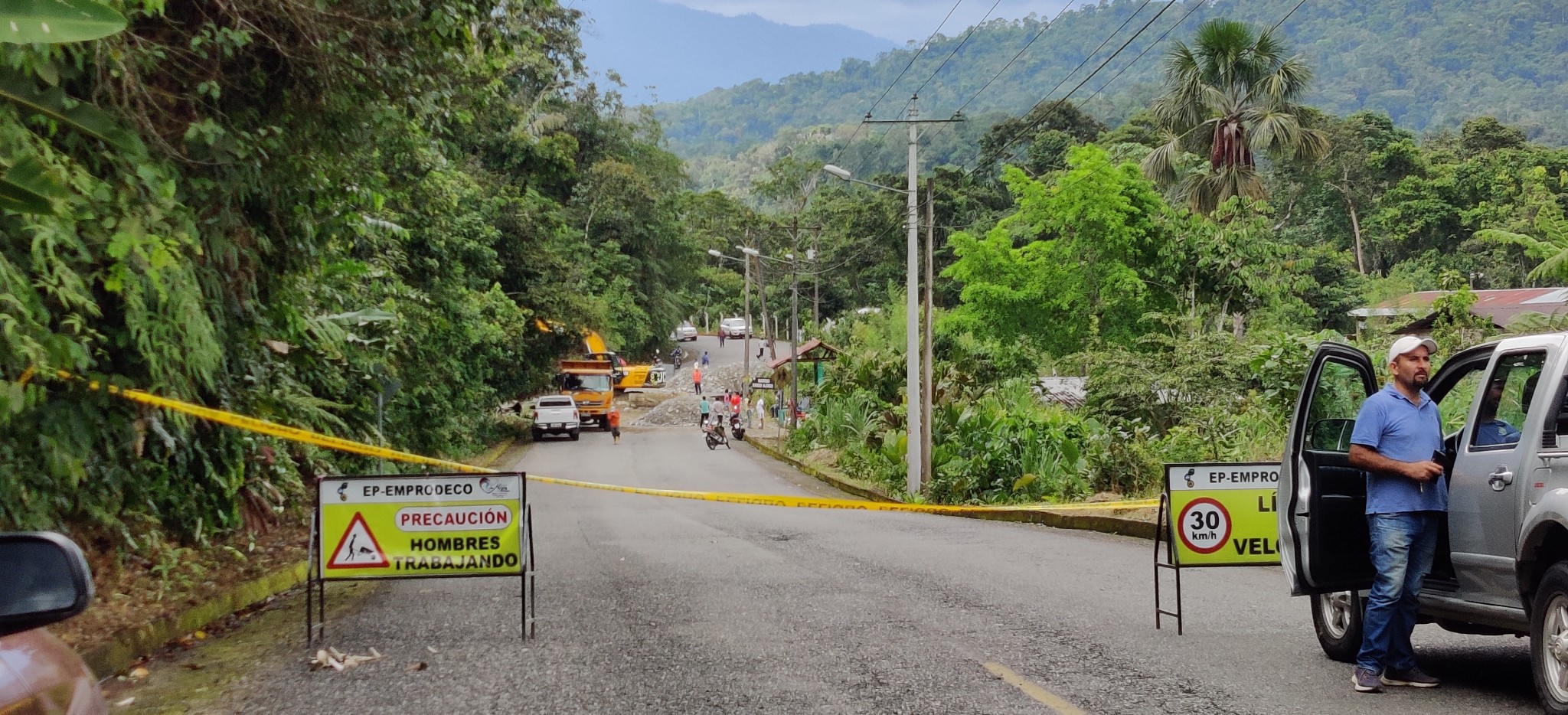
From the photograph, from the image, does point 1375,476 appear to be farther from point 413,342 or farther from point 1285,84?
point 1285,84

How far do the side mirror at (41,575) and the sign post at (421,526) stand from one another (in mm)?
5845

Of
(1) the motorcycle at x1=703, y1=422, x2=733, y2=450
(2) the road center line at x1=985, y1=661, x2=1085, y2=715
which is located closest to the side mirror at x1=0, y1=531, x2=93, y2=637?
(2) the road center line at x1=985, y1=661, x2=1085, y2=715

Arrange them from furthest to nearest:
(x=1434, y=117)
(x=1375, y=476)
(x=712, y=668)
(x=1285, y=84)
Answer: (x=1434, y=117)
(x=1285, y=84)
(x=712, y=668)
(x=1375, y=476)

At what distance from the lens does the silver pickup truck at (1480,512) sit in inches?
222

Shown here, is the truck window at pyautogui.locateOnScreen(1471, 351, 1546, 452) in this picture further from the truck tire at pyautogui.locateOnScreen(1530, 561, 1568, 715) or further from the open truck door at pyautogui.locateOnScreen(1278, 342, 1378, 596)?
the truck tire at pyautogui.locateOnScreen(1530, 561, 1568, 715)

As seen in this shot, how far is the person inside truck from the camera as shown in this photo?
6.32 meters

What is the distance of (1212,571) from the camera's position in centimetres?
1184

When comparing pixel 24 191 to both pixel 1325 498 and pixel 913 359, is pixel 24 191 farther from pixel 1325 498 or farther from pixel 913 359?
pixel 913 359

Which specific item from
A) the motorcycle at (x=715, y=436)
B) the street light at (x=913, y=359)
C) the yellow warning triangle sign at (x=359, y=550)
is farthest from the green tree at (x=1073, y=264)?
the yellow warning triangle sign at (x=359, y=550)

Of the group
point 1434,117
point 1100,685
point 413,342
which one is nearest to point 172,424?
point 1100,685

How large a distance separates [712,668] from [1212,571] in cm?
632

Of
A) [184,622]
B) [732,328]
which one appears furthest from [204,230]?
[732,328]

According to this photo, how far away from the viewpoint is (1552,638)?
5551 millimetres

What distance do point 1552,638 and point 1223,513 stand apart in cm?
312
